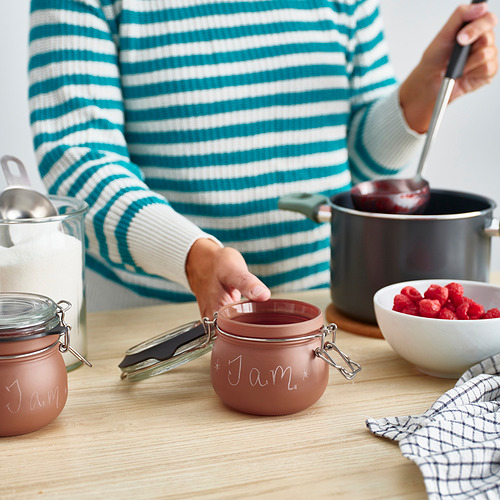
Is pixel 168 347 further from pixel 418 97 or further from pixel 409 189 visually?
pixel 418 97

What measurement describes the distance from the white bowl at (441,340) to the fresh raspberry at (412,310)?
26mm

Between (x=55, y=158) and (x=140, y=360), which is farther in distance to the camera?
(x=55, y=158)

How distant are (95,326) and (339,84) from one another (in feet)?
2.14

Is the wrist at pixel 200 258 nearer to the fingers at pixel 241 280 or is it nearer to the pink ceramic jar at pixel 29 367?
the fingers at pixel 241 280

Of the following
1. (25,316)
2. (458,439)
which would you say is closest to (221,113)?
(25,316)

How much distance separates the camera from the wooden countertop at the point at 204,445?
559 millimetres

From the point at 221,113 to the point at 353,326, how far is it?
1.55ft

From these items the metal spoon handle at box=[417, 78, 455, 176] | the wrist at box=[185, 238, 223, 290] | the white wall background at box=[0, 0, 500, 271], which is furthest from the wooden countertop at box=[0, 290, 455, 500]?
the white wall background at box=[0, 0, 500, 271]

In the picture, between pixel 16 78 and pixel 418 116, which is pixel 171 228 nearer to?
pixel 418 116

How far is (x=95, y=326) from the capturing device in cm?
101

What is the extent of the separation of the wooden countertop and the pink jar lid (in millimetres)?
92

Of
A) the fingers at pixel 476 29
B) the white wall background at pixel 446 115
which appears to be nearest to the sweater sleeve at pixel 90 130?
the fingers at pixel 476 29

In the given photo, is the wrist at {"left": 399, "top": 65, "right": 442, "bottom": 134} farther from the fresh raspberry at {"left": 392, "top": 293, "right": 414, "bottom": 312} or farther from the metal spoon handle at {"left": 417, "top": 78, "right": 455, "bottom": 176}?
the fresh raspberry at {"left": 392, "top": 293, "right": 414, "bottom": 312}

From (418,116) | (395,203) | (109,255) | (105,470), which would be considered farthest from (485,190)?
(105,470)
